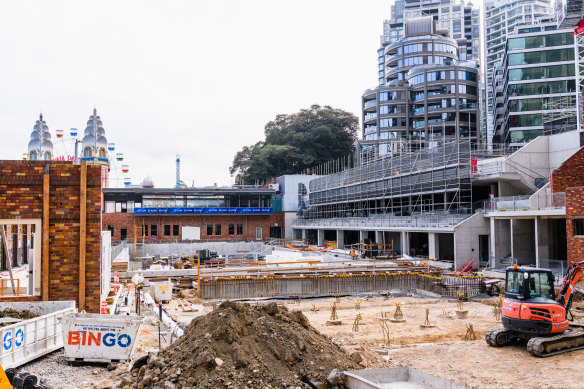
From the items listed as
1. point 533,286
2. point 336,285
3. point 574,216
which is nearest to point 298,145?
point 336,285

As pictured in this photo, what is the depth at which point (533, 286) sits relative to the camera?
607 inches

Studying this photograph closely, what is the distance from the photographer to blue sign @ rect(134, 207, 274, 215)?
6306cm

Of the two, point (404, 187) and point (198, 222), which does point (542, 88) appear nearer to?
point (404, 187)

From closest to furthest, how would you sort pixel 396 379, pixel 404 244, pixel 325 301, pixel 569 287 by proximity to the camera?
pixel 396 379 < pixel 569 287 < pixel 325 301 < pixel 404 244

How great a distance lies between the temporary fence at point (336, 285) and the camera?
2739cm

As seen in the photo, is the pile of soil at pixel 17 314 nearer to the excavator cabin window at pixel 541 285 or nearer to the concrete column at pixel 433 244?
the excavator cabin window at pixel 541 285

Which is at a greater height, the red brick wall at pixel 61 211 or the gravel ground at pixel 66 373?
the red brick wall at pixel 61 211

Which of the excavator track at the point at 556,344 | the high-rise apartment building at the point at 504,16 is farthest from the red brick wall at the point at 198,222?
the high-rise apartment building at the point at 504,16

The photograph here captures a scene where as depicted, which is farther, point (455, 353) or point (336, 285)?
point (336, 285)

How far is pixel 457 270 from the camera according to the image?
113 feet

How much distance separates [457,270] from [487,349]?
1942cm

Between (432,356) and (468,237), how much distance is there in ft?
72.6

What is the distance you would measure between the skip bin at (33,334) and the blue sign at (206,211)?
51.5 metres

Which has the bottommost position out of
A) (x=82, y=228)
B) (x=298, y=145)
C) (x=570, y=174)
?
(x=82, y=228)
